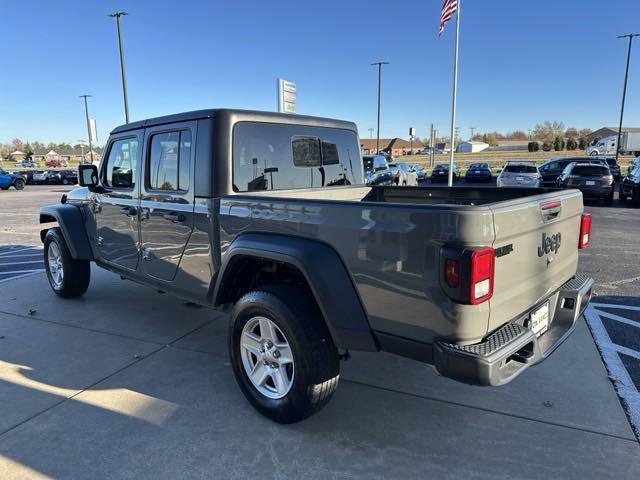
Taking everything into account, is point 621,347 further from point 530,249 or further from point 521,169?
point 521,169

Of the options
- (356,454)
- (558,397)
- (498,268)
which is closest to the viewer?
(498,268)

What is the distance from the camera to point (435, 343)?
7.62 feet

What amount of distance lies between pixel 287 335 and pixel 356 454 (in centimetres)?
79

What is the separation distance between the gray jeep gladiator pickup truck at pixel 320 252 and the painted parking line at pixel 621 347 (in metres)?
0.73

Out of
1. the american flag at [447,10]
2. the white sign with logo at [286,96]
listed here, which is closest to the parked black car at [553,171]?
the american flag at [447,10]

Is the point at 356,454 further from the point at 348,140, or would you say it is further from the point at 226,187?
the point at 348,140

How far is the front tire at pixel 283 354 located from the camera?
9.10ft

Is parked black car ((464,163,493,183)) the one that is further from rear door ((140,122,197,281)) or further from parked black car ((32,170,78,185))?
parked black car ((32,170,78,185))

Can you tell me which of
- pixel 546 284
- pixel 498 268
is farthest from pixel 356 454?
pixel 546 284

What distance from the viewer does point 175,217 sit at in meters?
3.70

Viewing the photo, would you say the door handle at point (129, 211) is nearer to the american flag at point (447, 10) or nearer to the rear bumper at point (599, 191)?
the american flag at point (447, 10)

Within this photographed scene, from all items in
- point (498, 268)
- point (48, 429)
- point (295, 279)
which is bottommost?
point (48, 429)

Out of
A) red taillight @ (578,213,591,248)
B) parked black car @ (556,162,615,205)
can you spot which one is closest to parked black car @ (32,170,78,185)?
parked black car @ (556,162,615,205)

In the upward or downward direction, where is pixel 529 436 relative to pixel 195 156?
downward
